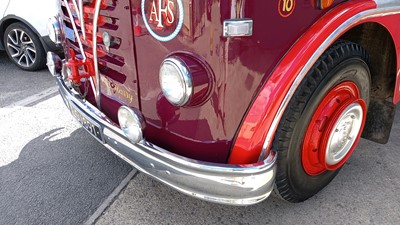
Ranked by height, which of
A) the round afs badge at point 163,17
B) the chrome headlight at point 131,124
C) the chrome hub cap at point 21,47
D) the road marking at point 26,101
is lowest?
the road marking at point 26,101

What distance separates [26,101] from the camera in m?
4.04

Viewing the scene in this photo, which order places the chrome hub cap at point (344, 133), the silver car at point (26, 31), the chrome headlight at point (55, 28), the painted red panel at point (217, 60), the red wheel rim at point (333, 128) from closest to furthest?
1. the painted red panel at point (217, 60)
2. the red wheel rim at point (333, 128)
3. the chrome hub cap at point (344, 133)
4. the chrome headlight at point (55, 28)
5. the silver car at point (26, 31)

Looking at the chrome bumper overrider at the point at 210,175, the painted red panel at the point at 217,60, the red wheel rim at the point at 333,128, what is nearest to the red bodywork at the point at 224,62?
the painted red panel at the point at 217,60

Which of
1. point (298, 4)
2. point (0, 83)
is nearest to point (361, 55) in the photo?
point (298, 4)

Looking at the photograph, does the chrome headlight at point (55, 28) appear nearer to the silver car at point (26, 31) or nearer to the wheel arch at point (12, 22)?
the silver car at point (26, 31)

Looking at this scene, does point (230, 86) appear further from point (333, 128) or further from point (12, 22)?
point (12, 22)

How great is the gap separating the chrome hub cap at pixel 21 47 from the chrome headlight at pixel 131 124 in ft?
10.9

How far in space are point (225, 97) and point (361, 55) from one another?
37.5 inches

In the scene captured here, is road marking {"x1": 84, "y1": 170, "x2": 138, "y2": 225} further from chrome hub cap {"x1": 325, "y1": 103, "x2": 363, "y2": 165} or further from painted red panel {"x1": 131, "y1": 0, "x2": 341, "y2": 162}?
chrome hub cap {"x1": 325, "y1": 103, "x2": 363, "y2": 165}

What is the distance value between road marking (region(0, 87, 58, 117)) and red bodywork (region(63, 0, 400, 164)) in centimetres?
227

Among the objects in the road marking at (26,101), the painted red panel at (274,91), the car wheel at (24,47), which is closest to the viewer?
the painted red panel at (274,91)

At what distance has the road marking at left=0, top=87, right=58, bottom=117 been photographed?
3.83 metres

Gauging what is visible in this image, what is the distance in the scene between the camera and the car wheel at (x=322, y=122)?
1.91 m

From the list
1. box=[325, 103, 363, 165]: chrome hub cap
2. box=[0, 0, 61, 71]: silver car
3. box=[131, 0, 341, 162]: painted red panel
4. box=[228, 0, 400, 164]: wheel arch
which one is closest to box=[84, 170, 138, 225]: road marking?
box=[131, 0, 341, 162]: painted red panel
